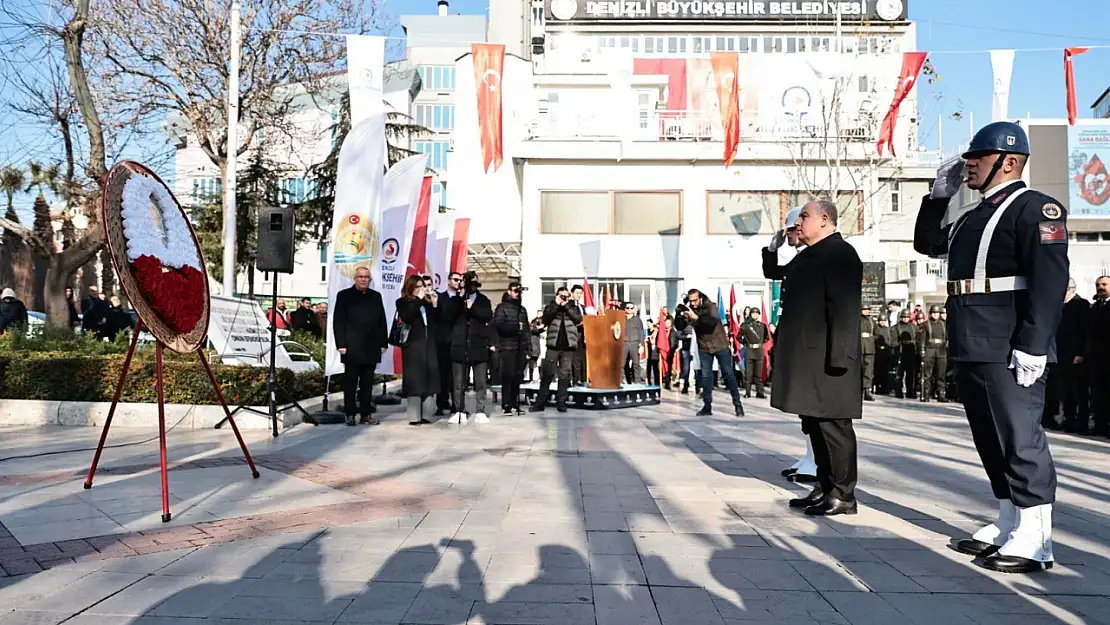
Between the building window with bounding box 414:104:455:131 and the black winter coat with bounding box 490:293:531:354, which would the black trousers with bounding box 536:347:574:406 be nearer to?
the black winter coat with bounding box 490:293:531:354

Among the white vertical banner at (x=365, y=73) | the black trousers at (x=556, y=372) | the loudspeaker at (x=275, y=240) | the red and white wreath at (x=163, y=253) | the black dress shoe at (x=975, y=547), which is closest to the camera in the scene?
the black dress shoe at (x=975, y=547)

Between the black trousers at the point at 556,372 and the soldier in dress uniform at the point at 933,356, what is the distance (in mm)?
7792

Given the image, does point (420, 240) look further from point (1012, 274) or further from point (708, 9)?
point (708, 9)

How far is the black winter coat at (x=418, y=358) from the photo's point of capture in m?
10.6

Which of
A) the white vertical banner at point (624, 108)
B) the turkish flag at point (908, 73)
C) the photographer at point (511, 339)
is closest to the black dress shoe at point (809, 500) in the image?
the photographer at point (511, 339)

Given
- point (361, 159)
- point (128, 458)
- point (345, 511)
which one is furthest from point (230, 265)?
point (345, 511)

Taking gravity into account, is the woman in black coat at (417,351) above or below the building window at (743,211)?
below

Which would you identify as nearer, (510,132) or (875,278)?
(875,278)

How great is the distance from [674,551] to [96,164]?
13.7 m

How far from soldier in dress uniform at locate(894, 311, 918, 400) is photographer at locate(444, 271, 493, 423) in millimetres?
10325

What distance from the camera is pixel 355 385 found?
34.9 feet

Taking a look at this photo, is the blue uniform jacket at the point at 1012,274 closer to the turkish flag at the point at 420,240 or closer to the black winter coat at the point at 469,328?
→ the black winter coat at the point at 469,328

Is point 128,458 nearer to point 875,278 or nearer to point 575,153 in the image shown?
point 875,278

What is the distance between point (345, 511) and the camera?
5266 mm
